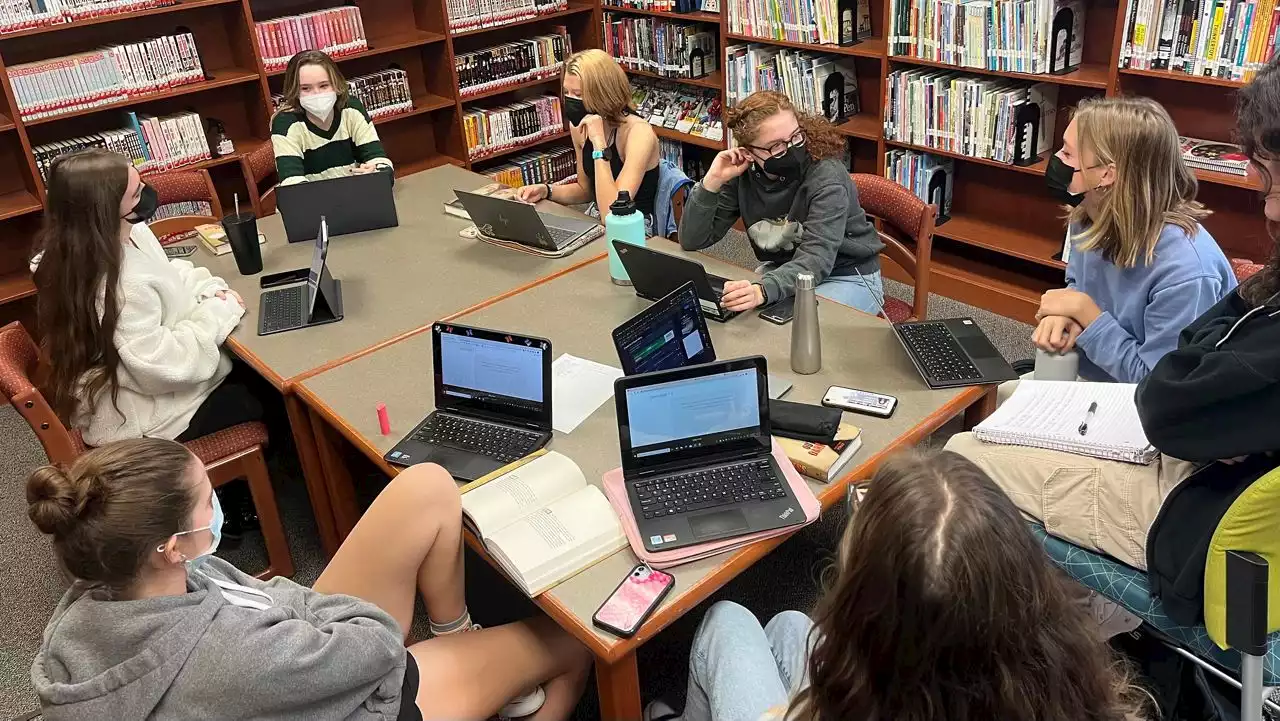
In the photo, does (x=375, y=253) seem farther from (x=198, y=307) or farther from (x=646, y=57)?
(x=646, y=57)

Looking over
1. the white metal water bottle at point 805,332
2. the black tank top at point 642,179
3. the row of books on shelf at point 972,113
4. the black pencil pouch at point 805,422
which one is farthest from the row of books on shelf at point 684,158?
the black pencil pouch at point 805,422

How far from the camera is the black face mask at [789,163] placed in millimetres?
2648

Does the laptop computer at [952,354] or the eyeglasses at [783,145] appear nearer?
the laptop computer at [952,354]

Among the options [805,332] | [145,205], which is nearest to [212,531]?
[805,332]

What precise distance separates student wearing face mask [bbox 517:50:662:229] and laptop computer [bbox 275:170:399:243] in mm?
491

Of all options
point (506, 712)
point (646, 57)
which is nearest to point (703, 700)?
point (506, 712)

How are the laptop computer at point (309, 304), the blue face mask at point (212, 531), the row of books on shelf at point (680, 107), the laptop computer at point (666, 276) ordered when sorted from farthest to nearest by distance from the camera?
the row of books on shelf at point (680, 107)
the laptop computer at point (309, 304)
the laptop computer at point (666, 276)
the blue face mask at point (212, 531)

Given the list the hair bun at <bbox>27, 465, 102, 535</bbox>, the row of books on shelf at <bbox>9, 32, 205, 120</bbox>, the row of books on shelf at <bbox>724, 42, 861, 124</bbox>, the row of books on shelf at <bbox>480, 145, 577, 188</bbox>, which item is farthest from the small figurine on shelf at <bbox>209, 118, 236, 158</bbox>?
the hair bun at <bbox>27, 465, 102, 535</bbox>

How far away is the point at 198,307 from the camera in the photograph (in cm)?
260

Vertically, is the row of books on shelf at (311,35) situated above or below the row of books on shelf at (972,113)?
above

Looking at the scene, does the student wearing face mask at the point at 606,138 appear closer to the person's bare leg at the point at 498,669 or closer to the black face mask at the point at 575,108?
the black face mask at the point at 575,108

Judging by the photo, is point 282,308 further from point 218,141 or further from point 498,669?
point 218,141

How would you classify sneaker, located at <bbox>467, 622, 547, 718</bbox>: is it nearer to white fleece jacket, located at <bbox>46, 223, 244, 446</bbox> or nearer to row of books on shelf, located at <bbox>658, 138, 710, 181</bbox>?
white fleece jacket, located at <bbox>46, 223, 244, 446</bbox>

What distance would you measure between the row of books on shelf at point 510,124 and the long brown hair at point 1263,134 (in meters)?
3.87
